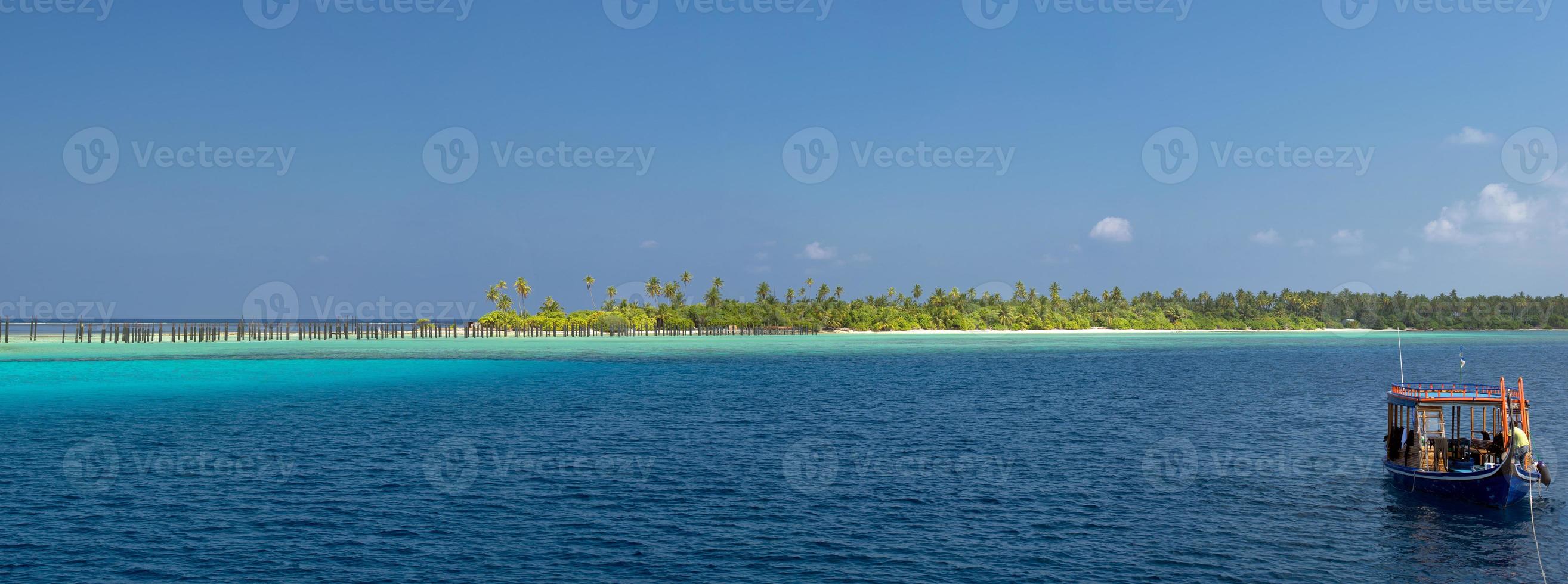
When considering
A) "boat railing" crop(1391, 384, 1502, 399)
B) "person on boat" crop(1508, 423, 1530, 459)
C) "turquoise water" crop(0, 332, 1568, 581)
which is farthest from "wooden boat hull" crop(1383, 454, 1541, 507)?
"boat railing" crop(1391, 384, 1502, 399)

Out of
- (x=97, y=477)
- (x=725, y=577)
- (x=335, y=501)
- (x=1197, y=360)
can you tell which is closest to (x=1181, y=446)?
(x=725, y=577)

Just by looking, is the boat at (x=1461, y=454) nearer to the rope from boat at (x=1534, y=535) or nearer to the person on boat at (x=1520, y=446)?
the person on boat at (x=1520, y=446)

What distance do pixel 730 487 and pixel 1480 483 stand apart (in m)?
22.8

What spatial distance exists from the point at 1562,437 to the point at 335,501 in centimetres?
5079

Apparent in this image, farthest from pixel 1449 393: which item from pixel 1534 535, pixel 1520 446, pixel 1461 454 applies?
pixel 1534 535

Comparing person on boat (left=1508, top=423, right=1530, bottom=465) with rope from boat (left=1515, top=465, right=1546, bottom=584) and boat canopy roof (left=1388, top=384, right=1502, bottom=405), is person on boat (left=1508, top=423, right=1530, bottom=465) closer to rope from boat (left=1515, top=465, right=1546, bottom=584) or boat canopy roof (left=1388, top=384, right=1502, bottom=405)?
rope from boat (left=1515, top=465, right=1546, bottom=584)

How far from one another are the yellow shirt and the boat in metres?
0.13

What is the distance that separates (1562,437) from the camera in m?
41.8

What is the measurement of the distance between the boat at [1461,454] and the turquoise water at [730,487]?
0.80 meters

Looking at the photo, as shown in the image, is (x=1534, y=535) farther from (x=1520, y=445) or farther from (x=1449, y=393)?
(x=1449, y=393)

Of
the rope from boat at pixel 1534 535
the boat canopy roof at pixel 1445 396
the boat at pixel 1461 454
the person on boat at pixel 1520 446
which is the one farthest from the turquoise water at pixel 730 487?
the boat canopy roof at pixel 1445 396

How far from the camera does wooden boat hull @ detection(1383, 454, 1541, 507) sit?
88.4 ft

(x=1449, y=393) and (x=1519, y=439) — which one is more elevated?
(x=1449, y=393)

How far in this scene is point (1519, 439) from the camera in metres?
27.5
